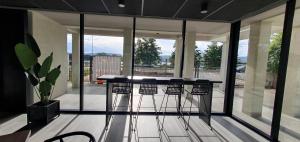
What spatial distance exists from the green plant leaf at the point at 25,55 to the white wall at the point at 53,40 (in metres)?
1.32

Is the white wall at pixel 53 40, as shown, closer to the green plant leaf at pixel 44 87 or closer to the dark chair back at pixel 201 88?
the green plant leaf at pixel 44 87

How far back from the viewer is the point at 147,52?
183 inches

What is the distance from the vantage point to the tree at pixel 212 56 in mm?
4758

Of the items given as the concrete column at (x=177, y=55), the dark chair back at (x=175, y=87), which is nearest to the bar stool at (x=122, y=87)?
the dark chair back at (x=175, y=87)

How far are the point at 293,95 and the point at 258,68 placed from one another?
3.64ft

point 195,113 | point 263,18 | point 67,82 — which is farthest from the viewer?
point 67,82

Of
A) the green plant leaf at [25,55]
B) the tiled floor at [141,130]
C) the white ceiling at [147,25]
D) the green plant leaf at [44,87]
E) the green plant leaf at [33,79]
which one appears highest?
the white ceiling at [147,25]

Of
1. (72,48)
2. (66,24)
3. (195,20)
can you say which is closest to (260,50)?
(195,20)

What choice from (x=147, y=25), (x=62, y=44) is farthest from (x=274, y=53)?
(x=62, y=44)

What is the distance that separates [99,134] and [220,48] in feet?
12.3

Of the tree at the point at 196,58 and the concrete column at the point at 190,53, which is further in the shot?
the concrete column at the point at 190,53

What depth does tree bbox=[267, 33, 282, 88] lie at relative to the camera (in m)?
3.36

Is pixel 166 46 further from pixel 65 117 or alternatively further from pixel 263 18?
pixel 65 117

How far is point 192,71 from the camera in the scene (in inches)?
204
